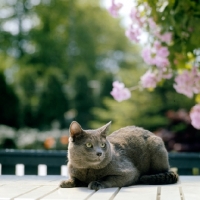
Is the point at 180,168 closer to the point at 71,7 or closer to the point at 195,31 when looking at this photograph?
the point at 195,31

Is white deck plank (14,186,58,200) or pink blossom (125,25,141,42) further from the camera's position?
white deck plank (14,186,58,200)

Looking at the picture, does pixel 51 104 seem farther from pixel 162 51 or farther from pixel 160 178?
pixel 162 51

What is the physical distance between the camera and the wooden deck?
261cm

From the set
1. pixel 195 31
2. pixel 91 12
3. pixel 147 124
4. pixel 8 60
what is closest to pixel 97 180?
pixel 195 31

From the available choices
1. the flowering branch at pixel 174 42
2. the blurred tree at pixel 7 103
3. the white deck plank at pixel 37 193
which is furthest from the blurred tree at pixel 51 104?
the flowering branch at pixel 174 42

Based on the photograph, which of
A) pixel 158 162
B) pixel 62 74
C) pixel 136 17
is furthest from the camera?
pixel 62 74

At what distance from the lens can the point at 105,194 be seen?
8.97ft

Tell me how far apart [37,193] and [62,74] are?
775 inches

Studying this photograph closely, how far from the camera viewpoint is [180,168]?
4488 mm

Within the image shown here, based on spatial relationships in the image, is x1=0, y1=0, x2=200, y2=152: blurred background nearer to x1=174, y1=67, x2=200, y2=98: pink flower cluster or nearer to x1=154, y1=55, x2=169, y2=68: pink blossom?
x1=154, y1=55, x2=169, y2=68: pink blossom

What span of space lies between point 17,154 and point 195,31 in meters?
3.36

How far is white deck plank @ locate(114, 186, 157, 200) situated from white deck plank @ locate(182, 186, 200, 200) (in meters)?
0.20

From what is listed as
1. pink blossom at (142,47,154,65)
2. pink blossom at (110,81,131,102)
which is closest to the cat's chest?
pink blossom at (110,81,131,102)

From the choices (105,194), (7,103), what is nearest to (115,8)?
(105,194)
